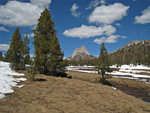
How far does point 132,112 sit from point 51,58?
15.2 m

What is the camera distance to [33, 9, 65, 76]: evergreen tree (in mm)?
20192

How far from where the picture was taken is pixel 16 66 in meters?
24.0

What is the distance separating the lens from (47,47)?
21125 mm

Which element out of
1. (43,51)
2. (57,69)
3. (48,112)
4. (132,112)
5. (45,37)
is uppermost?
(45,37)

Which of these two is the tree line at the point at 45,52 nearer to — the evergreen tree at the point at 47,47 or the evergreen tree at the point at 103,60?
the evergreen tree at the point at 47,47

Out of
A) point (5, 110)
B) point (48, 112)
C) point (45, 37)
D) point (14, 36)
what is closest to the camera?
point (5, 110)

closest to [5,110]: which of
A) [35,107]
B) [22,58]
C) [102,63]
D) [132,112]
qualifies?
[35,107]

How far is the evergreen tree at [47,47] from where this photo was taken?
20.2m

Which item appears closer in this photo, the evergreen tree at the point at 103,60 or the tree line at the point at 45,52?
the tree line at the point at 45,52

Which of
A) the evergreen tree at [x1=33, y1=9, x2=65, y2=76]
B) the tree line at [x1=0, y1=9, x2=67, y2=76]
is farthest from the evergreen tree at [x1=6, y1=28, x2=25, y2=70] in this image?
the evergreen tree at [x1=33, y1=9, x2=65, y2=76]

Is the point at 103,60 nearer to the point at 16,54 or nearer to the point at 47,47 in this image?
the point at 47,47

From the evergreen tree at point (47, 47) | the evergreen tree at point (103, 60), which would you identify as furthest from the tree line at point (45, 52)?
the evergreen tree at point (103, 60)

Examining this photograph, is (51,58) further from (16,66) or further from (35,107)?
(35,107)

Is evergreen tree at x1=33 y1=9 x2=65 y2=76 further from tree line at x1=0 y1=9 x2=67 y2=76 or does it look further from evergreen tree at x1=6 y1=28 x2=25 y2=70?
evergreen tree at x1=6 y1=28 x2=25 y2=70
